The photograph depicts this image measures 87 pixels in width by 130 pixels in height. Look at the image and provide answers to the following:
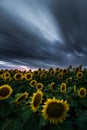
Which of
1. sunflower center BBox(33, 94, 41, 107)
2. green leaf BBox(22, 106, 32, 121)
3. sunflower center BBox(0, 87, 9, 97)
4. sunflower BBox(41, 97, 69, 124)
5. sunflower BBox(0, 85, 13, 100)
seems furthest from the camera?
sunflower center BBox(0, 87, 9, 97)

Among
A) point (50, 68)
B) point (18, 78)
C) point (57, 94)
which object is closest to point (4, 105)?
point (57, 94)

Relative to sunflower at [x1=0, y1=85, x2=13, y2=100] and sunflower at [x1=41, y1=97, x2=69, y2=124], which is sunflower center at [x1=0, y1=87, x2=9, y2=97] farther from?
sunflower at [x1=41, y1=97, x2=69, y2=124]

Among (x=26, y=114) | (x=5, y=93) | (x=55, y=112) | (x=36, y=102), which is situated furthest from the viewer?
(x=5, y=93)

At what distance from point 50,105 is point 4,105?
270 centimetres

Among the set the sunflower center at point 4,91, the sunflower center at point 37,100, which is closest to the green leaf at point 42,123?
the sunflower center at point 37,100

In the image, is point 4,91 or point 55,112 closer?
point 55,112

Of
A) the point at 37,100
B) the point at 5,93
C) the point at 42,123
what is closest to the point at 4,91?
the point at 5,93

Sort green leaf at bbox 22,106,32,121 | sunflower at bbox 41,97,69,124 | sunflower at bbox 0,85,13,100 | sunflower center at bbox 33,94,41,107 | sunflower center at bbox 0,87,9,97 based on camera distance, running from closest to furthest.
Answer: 1. sunflower at bbox 41,97,69,124
2. green leaf at bbox 22,106,32,121
3. sunflower center at bbox 33,94,41,107
4. sunflower at bbox 0,85,13,100
5. sunflower center at bbox 0,87,9,97

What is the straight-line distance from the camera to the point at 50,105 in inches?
184

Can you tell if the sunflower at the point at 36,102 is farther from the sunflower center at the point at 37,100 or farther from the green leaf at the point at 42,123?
the green leaf at the point at 42,123

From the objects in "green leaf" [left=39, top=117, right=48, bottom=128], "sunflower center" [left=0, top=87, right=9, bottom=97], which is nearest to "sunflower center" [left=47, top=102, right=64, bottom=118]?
"green leaf" [left=39, top=117, right=48, bottom=128]

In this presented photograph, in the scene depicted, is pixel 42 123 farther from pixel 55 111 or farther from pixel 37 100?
pixel 37 100

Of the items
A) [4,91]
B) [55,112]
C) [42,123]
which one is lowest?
[42,123]

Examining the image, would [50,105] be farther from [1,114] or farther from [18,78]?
[18,78]
